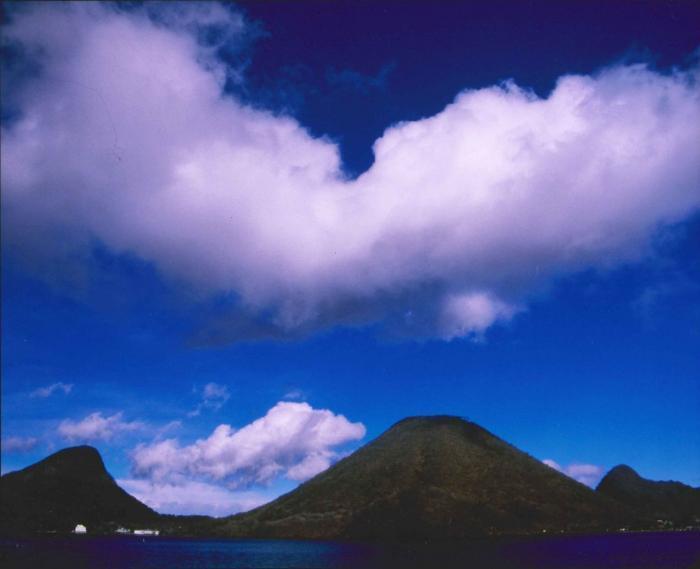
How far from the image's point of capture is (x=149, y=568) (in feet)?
388

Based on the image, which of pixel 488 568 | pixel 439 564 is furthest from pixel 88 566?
pixel 488 568

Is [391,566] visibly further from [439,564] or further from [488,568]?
[488,568]

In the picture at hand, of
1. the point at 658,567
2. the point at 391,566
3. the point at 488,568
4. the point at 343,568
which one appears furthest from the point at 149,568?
the point at 658,567

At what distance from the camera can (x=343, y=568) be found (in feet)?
366

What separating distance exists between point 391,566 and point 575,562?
41459 mm

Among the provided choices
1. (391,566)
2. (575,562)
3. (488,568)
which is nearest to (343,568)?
(391,566)

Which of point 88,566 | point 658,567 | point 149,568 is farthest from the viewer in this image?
point 149,568

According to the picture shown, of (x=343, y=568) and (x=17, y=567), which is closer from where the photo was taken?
(x=17, y=567)

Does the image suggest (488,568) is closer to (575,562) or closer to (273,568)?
(575,562)

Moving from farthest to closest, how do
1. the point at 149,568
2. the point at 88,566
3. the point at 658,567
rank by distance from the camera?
the point at 149,568, the point at 88,566, the point at 658,567

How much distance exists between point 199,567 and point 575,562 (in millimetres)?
86229

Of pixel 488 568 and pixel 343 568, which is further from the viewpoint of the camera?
pixel 343 568

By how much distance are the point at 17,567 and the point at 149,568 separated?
92.8 ft

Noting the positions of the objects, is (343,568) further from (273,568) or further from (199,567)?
(199,567)
